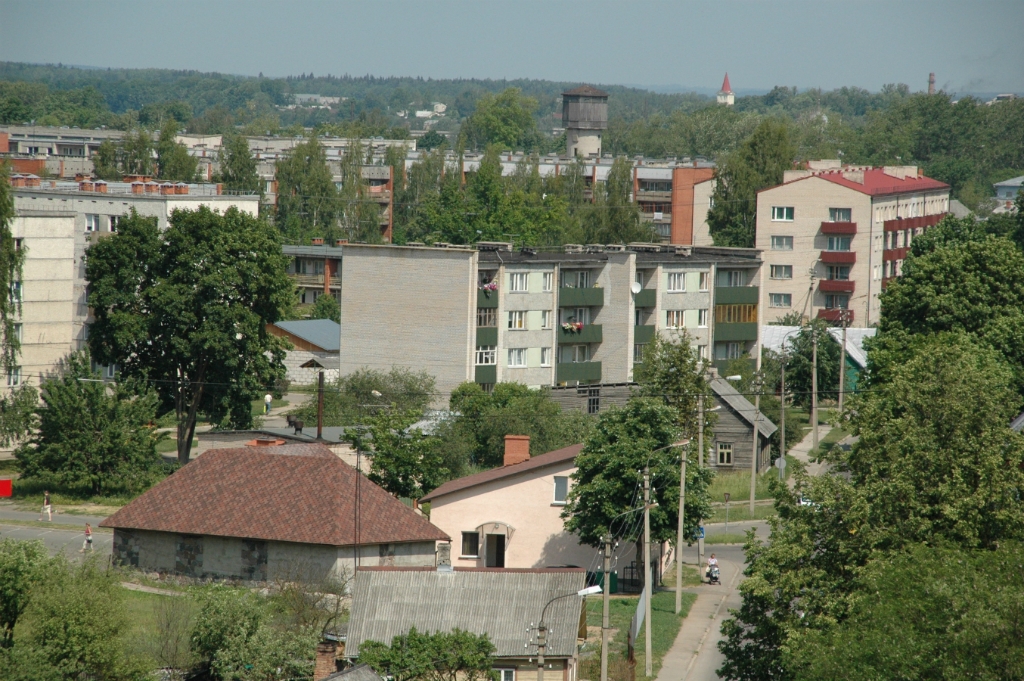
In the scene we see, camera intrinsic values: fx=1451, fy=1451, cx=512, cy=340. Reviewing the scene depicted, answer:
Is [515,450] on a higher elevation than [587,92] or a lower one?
lower

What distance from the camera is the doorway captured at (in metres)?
45.8

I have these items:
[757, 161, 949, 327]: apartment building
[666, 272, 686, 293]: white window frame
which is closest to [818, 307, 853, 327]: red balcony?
[757, 161, 949, 327]: apartment building

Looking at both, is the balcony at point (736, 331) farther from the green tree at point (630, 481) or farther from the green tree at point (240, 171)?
the green tree at point (240, 171)

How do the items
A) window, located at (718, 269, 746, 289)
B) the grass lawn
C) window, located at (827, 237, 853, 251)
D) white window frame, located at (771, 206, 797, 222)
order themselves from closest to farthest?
the grass lawn
window, located at (718, 269, 746, 289)
window, located at (827, 237, 853, 251)
white window frame, located at (771, 206, 797, 222)

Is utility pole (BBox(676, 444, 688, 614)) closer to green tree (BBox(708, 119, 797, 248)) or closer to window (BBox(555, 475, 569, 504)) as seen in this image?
window (BBox(555, 475, 569, 504))

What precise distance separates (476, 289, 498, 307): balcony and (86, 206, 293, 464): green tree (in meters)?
10.4

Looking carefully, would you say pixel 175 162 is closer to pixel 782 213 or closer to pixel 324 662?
pixel 782 213

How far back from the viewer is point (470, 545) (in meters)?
46.0

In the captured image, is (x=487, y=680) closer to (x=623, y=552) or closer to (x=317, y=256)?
(x=623, y=552)

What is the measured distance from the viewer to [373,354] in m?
68.2

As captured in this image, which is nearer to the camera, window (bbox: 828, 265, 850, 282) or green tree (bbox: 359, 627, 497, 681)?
green tree (bbox: 359, 627, 497, 681)

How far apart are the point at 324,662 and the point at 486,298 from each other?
3627 centimetres

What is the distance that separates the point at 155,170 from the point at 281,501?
8397cm

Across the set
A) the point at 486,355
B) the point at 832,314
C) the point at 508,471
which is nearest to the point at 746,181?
the point at 832,314
